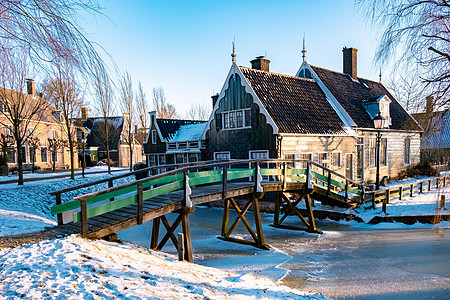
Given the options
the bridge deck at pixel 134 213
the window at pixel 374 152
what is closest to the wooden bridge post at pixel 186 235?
the bridge deck at pixel 134 213

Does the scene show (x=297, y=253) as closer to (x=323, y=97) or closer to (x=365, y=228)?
(x=365, y=228)

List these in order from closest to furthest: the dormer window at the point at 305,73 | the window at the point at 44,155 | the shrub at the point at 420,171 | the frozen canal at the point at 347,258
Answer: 1. the frozen canal at the point at 347,258
2. the dormer window at the point at 305,73
3. the shrub at the point at 420,171
4. the window at the point at 44,155

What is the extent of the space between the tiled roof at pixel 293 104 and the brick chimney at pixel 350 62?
642cm

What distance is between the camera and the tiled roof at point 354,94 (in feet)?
70.7

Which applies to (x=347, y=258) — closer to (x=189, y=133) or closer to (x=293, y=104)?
(x=293, y=104)

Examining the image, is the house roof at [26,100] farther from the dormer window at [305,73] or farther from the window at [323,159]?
the dormer window at [305,73]

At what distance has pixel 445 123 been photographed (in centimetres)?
696

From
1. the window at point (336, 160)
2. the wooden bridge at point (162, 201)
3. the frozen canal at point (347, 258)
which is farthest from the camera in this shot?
the window at point (336, 160)

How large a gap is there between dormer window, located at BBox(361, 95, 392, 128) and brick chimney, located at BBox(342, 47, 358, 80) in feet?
13.5

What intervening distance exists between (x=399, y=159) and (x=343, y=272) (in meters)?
19.5

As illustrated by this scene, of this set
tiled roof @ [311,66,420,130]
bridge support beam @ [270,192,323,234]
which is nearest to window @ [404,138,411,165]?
tiled roof @ [311,66,420,130]

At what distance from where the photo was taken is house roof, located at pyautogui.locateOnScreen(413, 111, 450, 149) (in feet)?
22.7

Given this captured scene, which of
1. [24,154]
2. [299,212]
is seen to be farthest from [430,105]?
[24,154]

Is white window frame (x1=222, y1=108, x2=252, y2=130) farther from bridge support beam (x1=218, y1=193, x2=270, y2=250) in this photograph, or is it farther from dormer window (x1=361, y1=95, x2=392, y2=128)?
dormer window (x1=361, y1=95, x2=392, y2=128)
